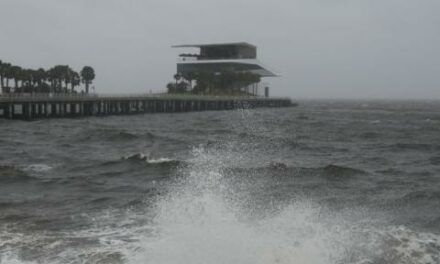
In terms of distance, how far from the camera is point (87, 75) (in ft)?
329

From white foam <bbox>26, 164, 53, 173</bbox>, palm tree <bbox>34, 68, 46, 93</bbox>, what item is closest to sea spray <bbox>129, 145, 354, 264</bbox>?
white foam <bbox>26, 164, 53, 173</bbox>

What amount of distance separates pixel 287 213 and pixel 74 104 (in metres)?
56.4

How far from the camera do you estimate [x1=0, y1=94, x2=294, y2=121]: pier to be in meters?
60.7

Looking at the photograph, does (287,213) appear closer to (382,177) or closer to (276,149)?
(382,177)

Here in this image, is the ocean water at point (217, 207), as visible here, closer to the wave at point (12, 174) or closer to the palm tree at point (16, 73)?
the wave at point (12, 174)

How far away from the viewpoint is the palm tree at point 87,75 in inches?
3942

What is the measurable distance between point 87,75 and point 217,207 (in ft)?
292

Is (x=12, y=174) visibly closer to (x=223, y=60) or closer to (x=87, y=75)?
(x=87, y=75)

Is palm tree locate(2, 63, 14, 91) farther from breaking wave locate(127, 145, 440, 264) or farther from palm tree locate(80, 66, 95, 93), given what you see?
breaking wave locate(127, 145, 440, 264)

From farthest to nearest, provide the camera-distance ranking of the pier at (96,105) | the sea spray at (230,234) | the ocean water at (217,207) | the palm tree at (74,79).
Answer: the palm tree at (74,79)
the pier at (96,105)
the ocean water at (217,207)
the sea spray at (230,234)

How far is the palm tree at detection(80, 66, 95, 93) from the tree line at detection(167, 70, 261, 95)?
2305 centimetres

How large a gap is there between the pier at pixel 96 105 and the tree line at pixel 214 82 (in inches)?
401

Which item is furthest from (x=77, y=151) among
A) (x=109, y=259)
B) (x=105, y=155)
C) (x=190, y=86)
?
(x=190, y=86)

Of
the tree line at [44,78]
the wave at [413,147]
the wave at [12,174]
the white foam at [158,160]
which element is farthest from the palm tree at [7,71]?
the wave at [12,174]
